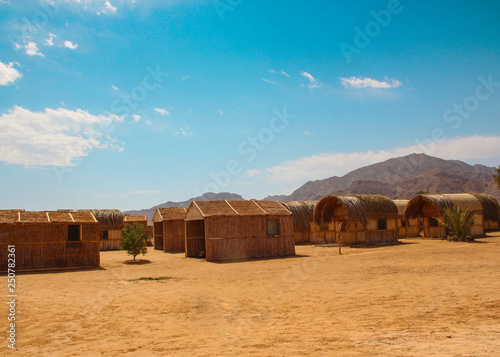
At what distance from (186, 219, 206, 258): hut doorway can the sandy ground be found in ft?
29.1

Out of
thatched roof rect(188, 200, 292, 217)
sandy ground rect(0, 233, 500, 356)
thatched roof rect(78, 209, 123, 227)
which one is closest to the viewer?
sandy ground rect(0, 233, 500, 356)

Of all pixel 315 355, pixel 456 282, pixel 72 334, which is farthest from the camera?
pixel 456 282

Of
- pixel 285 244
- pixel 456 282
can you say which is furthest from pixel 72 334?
pixel 285 244

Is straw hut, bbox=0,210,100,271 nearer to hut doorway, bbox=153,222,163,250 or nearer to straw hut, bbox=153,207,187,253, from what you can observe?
straw hut, bbox=153,207,187,253

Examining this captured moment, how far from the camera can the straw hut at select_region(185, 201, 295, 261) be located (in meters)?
19.2

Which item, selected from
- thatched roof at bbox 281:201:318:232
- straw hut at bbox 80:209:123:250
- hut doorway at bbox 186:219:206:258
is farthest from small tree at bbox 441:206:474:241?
straw hut at bbox 80:209:123:250

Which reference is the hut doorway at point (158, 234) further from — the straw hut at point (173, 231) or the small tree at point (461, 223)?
the small tree at point (461, 223)

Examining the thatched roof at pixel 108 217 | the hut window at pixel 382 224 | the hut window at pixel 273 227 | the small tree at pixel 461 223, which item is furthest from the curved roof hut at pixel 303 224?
the thatched roof at pixel 108 217

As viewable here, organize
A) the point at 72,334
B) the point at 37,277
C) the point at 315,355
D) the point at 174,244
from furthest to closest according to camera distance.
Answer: the point at 174,244
the point at 37,277
the point at 72,334
the point at 315,355

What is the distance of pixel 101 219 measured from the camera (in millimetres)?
32938

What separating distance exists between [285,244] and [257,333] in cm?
1446

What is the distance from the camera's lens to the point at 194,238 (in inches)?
883

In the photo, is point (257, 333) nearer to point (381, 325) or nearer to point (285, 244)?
point (381, 325)

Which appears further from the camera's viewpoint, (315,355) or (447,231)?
(447,231)
